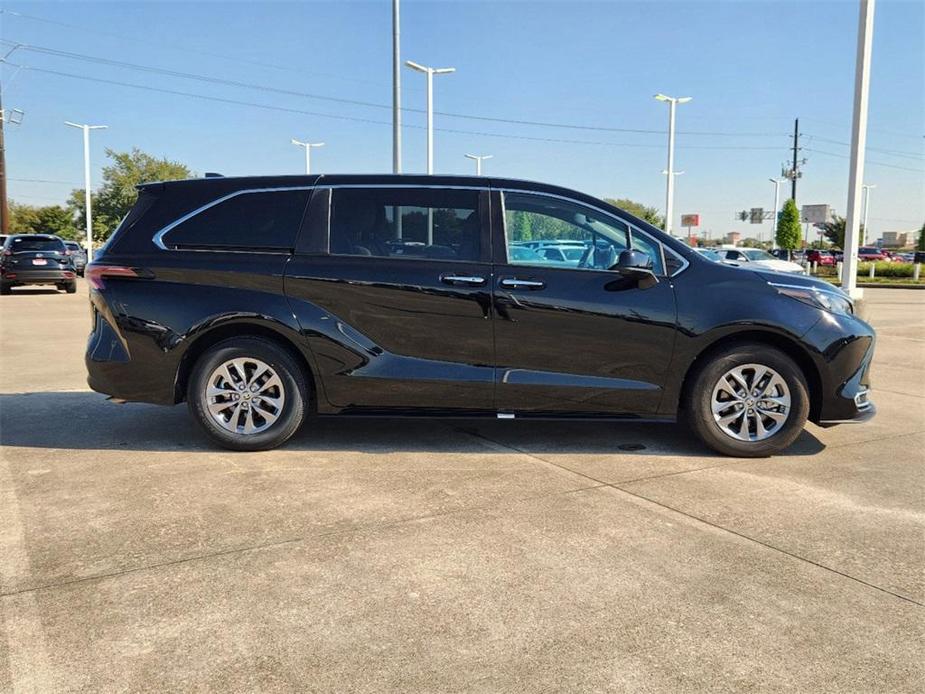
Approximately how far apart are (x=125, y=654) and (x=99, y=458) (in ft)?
9.13

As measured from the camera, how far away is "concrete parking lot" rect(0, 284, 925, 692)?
8.52ft

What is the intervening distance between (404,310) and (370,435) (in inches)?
47.4

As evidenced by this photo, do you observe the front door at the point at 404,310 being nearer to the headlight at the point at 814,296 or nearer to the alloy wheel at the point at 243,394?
the alloy wheel at the point at 243,394

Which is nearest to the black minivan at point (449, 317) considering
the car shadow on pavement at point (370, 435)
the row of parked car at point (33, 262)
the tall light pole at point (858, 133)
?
the car shadow on pavement at point (370, 435)

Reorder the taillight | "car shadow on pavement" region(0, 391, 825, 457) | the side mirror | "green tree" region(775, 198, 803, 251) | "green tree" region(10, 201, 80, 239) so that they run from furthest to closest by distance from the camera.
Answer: "green tree" region(10, 201, 80, 239), "green tree" region(775, 198, 803, 251), "car shadow on pavement" region(0, 391, 825, 457), the taillight, the side mirror

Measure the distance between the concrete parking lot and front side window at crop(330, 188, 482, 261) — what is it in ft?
4.72

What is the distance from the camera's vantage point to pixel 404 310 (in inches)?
201

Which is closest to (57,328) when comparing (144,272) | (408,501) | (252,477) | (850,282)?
(144,272)

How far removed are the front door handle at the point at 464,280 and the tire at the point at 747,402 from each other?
5.37 feet

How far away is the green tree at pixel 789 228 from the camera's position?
5275 centimetres

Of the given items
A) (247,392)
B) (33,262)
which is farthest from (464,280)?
(33,262)

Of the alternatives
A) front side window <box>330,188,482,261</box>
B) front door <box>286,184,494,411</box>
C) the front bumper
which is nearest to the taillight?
front door <box>286,184,494,411</box>

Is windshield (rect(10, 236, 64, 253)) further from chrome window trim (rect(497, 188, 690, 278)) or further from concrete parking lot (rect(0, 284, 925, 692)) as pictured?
chrome window trim (rect(497, 188, 690, 278))

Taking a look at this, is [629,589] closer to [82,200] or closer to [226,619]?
[226,619]
